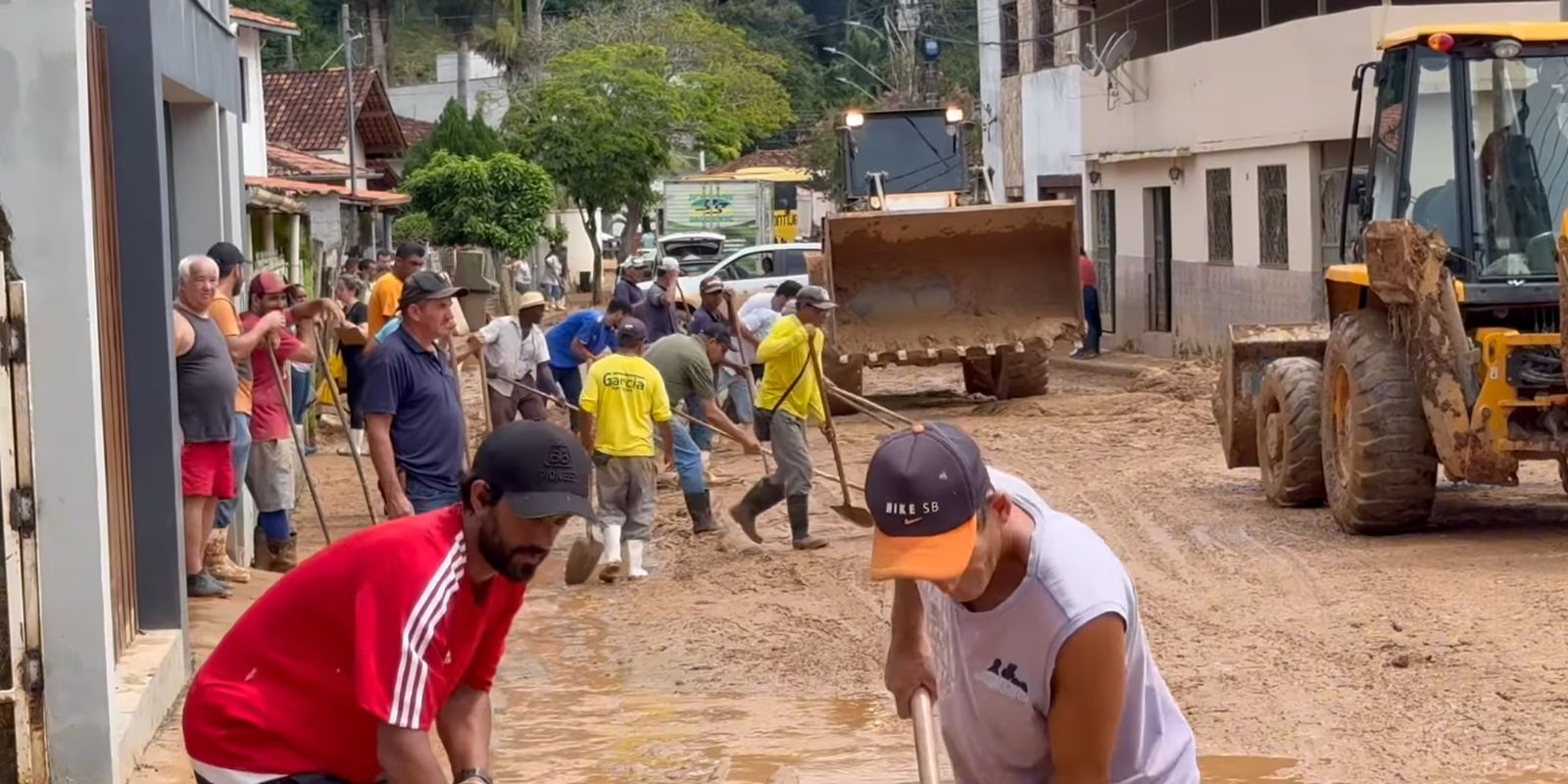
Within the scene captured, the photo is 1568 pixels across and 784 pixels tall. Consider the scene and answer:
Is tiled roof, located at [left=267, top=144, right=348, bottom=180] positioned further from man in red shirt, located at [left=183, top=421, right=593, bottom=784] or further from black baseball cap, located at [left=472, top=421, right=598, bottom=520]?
black baseball cap, located at [left=472, top=421, right=598, bottom=520]

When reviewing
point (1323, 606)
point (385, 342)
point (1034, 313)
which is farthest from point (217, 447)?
point (1034, 313)

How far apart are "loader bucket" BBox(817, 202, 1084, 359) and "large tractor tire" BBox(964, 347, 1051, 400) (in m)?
0.36

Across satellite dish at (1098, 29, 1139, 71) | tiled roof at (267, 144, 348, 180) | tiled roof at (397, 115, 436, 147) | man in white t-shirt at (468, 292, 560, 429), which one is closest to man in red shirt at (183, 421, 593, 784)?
man in white t-shirt at (468, 292, 560, 429)

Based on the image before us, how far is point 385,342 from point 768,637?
2221mm

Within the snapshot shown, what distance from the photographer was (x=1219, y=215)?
25.2 metres

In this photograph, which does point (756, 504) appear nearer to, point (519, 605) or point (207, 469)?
point (207, 469)

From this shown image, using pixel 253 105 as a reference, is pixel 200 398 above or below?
below

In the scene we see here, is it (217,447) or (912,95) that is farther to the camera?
(912,95)

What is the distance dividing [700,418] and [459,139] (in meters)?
35.3

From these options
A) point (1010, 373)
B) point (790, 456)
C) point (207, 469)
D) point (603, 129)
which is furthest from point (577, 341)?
point (603, 129)

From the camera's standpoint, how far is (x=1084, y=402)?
20.3m

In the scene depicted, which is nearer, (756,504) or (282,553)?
(282,553)

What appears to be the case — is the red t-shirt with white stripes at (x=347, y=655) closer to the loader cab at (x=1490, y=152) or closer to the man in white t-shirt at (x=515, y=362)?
the loader cab at (x=1490, y=152)

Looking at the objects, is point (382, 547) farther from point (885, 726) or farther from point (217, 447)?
point (217, 447)
